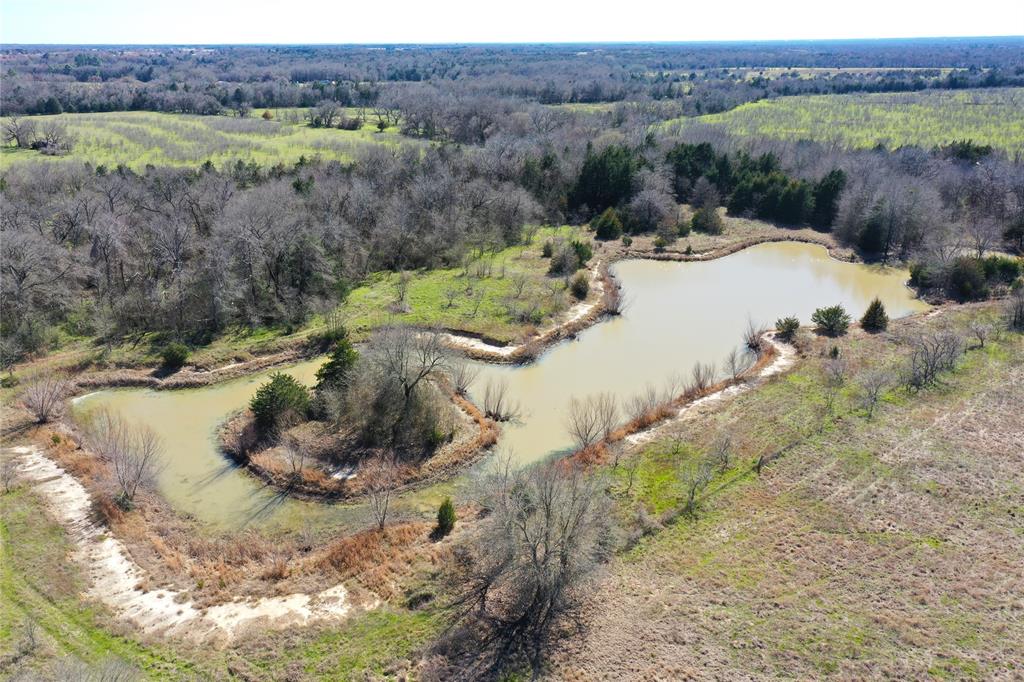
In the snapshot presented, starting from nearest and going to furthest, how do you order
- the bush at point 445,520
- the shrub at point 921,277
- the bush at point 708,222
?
the bush at point 445,520 < the shrub at point 921,277 < the bush at point 708,222

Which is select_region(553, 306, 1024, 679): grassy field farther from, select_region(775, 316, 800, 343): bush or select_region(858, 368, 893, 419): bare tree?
select_region(775, 316, 800, 343): bush

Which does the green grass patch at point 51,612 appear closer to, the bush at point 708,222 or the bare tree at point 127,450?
the bare tree at point 127,450

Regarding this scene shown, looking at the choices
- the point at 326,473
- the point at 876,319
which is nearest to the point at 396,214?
the point at 326,473

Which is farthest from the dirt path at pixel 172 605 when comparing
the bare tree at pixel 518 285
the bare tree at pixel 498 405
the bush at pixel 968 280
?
the bush at pixel 968 280

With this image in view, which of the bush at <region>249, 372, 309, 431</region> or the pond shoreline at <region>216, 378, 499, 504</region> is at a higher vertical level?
the bush at <region>249, 372, 309, 431</region>

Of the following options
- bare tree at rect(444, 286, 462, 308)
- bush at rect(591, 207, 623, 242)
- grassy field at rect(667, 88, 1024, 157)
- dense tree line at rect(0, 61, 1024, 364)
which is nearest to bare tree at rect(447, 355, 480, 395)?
bare tree at rect(444, 286, 462, 308)

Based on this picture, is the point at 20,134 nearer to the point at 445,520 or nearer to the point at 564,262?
the point at 564,262
